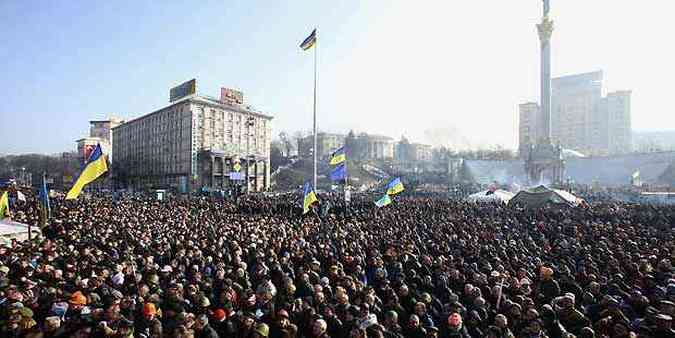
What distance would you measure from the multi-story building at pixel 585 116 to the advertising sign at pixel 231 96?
220 ft

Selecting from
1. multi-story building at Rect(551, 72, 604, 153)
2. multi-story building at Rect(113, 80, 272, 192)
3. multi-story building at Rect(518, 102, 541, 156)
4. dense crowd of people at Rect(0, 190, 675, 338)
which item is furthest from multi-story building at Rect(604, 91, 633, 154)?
dense crowd of people at Rect(0, 190, 675, 338)

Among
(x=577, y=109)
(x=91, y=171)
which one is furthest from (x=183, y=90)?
(x=577, y=109)

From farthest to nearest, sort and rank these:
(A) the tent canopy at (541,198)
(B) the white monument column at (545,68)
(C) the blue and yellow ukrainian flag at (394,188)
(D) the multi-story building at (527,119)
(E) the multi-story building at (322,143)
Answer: (E) the multi-story building at (322,143), (D) the multi-story building at (527,119), (B) the white monument column at (545,68), (A) the tent canopy at (541,198), (C) the blue and yellow ukrainian flag at (394,188)

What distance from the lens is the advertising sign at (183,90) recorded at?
212 ft

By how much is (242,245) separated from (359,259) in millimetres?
3843

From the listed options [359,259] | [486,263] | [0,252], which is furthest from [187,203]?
[486,263]

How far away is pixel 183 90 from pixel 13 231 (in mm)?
54422

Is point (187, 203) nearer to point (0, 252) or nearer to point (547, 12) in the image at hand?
point (0, 252)

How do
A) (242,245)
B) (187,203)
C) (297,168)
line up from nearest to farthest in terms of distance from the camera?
(242,245) → (187,203) → (297,168)

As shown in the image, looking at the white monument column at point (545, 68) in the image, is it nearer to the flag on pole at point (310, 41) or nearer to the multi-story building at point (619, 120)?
the flag on pole at point (310, 41)

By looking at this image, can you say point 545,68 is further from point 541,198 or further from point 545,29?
point 541,198

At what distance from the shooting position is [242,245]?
12.2 m

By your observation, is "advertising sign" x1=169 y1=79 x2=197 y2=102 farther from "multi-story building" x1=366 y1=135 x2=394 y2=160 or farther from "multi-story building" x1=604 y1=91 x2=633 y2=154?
"multi-story building" x1=604 y1=91 x2=633 y2=154

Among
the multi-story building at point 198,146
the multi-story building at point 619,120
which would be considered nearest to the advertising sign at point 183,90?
the multi-story building at point 198,146
